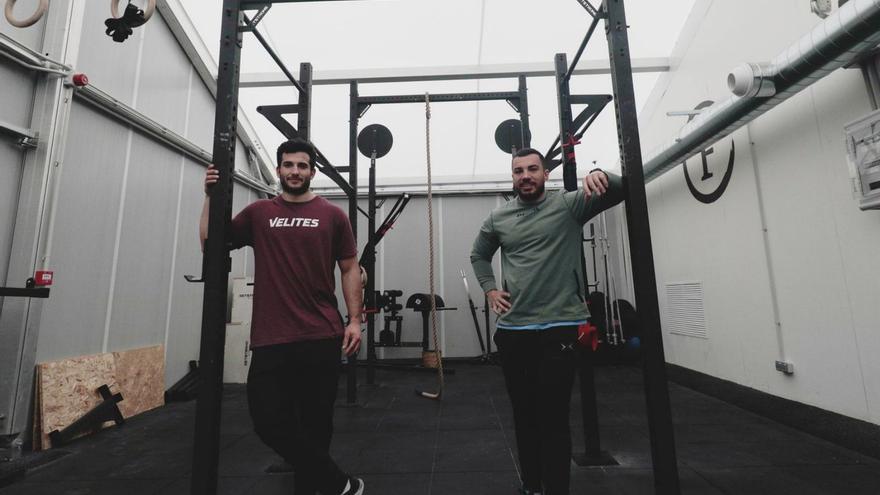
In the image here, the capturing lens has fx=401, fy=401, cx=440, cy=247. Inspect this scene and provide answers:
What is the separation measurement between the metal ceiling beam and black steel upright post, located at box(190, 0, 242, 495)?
10.6ft

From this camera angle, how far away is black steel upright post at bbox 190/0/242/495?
1.47 m

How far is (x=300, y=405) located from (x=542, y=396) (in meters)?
0.98

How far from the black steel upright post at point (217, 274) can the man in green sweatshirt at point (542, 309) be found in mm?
1112

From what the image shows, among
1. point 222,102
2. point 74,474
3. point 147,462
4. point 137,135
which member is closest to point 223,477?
point 147,462

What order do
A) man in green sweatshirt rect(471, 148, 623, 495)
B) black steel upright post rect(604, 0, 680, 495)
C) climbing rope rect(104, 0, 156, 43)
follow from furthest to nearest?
climbing rope rect(104, 0, 156, 43) → man in green sweatshirt rect(471, 148, 623, 495) → black steel upright post rect(604, 0, 680, 495)

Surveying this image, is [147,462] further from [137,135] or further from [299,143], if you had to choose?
[137,135]

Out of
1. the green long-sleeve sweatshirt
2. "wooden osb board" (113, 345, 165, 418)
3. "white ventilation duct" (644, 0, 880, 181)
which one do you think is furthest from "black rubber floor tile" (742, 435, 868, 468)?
"wooden osb board" (113, 345, 165, 418)

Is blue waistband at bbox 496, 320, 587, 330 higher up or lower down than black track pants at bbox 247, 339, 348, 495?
higher up

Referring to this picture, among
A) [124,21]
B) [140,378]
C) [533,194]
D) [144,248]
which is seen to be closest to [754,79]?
[533,194]

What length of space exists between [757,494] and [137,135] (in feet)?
17.3

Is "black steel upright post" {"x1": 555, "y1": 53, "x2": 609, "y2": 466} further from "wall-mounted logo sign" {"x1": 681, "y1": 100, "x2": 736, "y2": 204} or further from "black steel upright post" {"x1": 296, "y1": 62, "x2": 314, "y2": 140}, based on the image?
"wall-mounted logo sign" {"x1": 681, "y1": 100, "x2": 736, "y2": 204}

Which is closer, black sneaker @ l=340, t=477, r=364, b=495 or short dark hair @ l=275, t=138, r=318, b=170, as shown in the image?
black sneaker @ l=340, t=477, r=364, b=495

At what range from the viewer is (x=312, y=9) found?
4203 millimetres

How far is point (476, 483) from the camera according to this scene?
2105 mm
